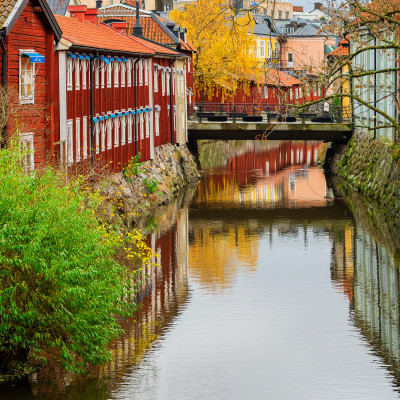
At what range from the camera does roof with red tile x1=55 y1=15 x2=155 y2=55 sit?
41094 mm

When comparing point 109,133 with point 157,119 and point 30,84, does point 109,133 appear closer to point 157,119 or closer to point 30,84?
point 157,119

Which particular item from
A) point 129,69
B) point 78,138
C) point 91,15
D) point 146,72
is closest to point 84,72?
point 78,138

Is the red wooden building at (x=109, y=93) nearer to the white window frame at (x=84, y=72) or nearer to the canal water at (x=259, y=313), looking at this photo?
the white window frame at (x=84, y=72)

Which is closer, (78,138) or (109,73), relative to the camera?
(78,138)

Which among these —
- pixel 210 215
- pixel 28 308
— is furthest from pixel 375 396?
pixel 210 215

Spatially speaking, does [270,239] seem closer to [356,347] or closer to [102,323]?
[356,347]

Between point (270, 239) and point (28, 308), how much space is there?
78.9 ft

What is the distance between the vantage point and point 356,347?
82.3ft

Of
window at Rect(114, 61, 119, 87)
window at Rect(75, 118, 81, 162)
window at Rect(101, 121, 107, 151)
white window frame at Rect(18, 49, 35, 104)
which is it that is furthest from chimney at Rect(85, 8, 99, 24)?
white window frame at Rect(18, 49, 35, 104)

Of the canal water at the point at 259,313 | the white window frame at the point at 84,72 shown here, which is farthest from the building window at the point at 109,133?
the white window frame at the point at 84,72

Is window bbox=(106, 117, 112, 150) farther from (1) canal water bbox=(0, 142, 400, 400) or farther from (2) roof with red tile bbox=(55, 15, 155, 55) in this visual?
(1) canal water bbox=(0, 142, 400, 400)

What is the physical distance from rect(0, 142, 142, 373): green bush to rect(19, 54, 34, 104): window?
11304 millimetres

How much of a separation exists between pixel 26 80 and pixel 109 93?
14.4m

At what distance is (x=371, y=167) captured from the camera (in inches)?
2254
